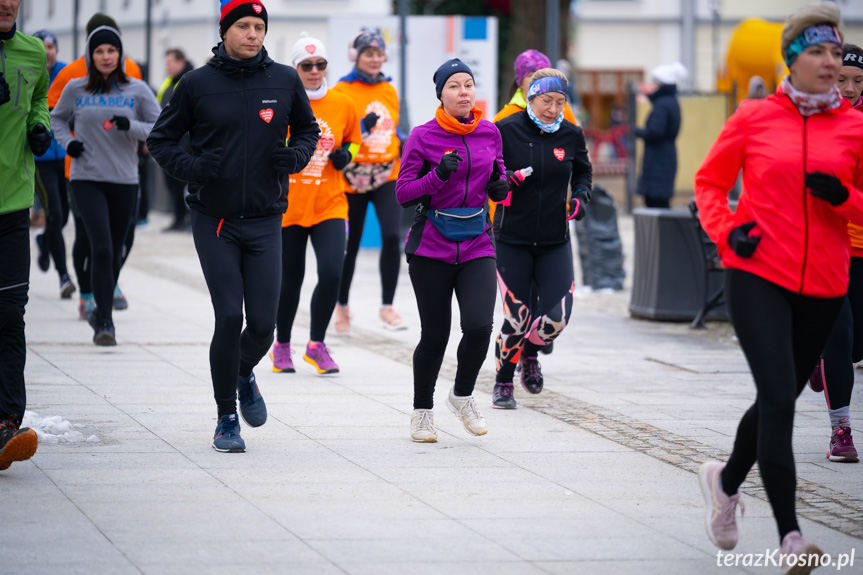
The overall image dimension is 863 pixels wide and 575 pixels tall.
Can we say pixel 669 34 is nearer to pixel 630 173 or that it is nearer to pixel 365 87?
pixel 630 173

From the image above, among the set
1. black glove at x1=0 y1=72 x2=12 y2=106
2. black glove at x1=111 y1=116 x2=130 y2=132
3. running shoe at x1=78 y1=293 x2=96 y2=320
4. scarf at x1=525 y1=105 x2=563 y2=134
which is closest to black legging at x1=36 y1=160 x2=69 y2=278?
running shoe at x1=78 y1=293 x2=96 y2=320

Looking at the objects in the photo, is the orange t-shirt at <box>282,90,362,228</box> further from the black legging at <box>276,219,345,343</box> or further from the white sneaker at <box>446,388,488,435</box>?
the white sneaker at <box>446,388,488,435</box>

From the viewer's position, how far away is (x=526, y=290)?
7.51 metres

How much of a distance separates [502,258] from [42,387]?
2.73m

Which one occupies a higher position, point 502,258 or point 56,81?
point 56,81

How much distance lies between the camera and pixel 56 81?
9.99 metres

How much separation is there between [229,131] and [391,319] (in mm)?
4900

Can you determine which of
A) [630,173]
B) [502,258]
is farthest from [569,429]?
[630,173]

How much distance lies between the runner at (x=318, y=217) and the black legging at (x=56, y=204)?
3.87m

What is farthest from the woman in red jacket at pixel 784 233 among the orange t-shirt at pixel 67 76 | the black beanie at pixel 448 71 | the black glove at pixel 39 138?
the orange t-shirt at pixel 67 76

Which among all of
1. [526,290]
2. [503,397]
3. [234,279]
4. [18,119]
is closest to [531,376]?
[503,397]

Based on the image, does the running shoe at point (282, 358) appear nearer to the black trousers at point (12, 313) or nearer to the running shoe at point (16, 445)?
the black trousers at point (12, 313)

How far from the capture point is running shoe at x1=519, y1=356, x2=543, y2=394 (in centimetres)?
795

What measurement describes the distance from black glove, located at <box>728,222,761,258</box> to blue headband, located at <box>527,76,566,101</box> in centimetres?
274
